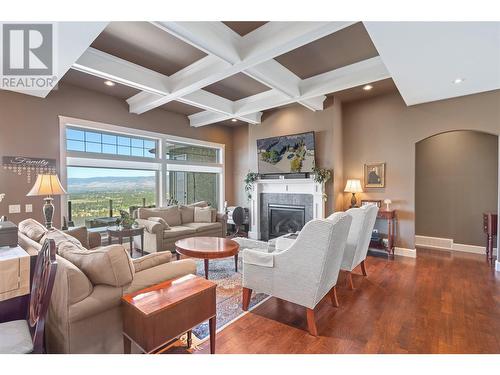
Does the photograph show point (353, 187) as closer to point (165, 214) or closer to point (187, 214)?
point (187, 214)

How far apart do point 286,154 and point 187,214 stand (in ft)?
8.52

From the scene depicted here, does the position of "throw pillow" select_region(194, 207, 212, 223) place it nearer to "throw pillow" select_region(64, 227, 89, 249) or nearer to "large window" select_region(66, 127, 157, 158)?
"large window" select_region(66, 127, 157, 158)

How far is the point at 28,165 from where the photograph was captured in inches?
150

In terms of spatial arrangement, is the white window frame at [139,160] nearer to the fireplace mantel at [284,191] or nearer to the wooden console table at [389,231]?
the fireplace mantel at [284,191]

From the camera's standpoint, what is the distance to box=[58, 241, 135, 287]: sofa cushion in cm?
153

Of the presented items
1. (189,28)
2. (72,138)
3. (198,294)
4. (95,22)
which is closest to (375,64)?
(189,28)

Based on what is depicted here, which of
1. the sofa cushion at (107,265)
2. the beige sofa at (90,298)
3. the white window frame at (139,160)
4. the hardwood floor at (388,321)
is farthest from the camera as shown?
the white window frame at (139,160)

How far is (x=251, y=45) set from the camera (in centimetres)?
284

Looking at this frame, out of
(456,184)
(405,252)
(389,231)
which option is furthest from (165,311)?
(456,184)

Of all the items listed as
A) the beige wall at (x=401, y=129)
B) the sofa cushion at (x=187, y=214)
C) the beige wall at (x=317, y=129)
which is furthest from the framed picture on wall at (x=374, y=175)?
the sofa cushion at (x=187, y=214)

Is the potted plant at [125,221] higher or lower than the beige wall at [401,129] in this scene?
lower

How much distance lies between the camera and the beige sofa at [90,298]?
1.41 meters

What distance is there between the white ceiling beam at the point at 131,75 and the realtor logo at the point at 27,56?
356 millimetres

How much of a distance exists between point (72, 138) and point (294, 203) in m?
4.54
